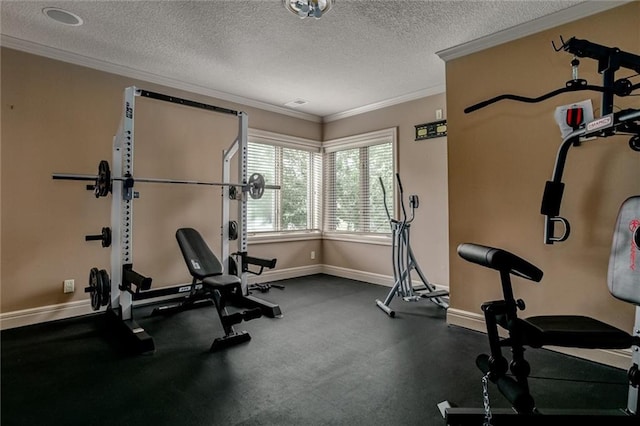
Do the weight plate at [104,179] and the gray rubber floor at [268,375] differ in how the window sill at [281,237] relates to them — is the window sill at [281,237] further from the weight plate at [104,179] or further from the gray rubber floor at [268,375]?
the weight plate at [104,179]

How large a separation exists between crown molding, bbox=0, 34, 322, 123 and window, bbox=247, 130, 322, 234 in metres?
0.40

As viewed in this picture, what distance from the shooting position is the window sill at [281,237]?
4.49m

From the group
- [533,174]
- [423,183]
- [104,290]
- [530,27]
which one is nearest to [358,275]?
[423,183]

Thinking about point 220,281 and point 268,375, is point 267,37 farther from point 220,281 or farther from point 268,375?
point 268,375

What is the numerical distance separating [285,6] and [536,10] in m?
1.79

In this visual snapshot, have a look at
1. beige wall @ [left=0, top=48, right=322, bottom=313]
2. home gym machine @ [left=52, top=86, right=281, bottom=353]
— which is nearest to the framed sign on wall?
home gym machine @ [left=52, top=86, right=281, bottom=353]

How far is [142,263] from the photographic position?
3.56m

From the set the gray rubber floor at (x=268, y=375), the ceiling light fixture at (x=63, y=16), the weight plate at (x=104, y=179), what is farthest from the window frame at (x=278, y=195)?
the ceiling light fixture at (x=63, y=16)

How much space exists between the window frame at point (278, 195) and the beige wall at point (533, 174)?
247 cm

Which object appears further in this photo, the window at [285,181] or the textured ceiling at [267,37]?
the window at [285,181]

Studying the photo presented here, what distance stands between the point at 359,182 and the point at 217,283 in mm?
2801

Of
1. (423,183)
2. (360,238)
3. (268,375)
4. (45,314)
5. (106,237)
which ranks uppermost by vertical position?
(423,183)

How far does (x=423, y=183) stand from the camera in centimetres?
409

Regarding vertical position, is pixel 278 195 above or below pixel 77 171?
below
